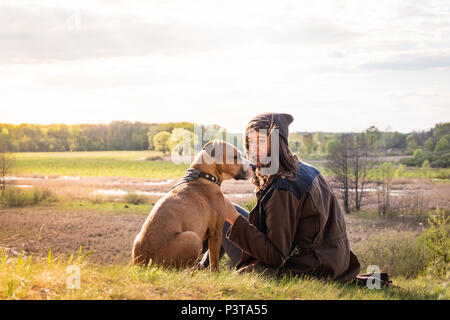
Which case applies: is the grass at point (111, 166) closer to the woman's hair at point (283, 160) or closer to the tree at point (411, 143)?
the tree at point (411, 143)

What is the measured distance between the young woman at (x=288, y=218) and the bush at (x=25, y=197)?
104ft

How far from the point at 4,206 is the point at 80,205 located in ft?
18.1

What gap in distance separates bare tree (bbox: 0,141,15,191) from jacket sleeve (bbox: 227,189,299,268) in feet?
118

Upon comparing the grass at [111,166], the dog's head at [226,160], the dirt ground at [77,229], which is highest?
the dog's head at [226,160]

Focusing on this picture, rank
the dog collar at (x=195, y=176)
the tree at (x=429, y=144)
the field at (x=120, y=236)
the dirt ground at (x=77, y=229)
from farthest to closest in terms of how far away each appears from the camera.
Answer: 1. the tree at (x=429, y=144)
2. the dirt ground at (x=77, y=229)
3. the dog collar at (x=195, y=176)
4. the field at (x=120, y=236)

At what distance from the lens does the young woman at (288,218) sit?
4.54 meters

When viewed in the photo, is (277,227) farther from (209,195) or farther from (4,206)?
(4,206)

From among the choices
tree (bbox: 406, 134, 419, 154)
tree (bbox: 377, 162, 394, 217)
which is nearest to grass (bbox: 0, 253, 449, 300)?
tree (bbox: 377, 162, 394, 217)

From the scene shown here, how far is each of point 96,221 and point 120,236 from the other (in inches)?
202

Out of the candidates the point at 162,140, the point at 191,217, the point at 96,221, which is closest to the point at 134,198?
the point at 96,221

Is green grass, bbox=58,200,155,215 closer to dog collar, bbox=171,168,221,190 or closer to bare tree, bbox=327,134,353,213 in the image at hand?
bare tree, bbox=327,134,353,213

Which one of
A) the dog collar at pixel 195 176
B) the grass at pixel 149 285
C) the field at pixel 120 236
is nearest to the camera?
the grass at pixel 149 285

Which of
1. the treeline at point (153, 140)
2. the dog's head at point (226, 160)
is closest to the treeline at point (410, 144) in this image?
the treeline at point (153, 140)

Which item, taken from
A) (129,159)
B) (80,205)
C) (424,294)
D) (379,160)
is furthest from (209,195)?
(129,159)
